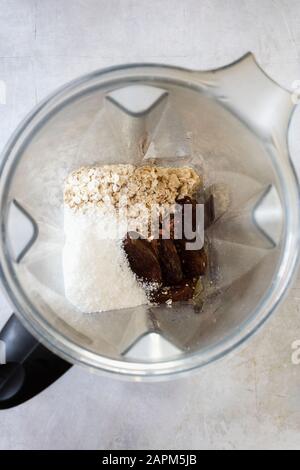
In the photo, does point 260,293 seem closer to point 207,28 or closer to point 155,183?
point 155,183

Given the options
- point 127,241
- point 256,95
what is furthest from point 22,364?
point 256,95

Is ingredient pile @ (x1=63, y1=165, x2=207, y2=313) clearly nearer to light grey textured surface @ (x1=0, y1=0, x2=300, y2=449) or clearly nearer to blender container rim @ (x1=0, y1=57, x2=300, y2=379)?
blender container rim @ (x1=0, y1=57, x2=300, y2=379)

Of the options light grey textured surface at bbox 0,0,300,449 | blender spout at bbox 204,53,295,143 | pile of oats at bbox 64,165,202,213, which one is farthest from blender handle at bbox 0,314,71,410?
blender spout at bbox 204,53,295,143

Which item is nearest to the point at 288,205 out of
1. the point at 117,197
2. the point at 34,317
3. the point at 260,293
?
the point at 260,293

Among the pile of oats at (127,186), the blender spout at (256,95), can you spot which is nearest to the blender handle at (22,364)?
the pile of oats at (127,186)

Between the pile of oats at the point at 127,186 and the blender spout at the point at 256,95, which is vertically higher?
the blender spout at the point at 256,95

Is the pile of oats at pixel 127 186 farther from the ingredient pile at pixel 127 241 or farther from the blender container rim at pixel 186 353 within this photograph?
the blender container rim at pixel 186 353
